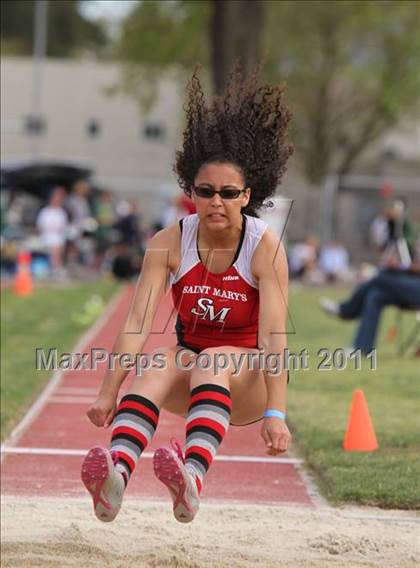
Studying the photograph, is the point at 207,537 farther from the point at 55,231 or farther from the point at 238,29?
the point at 238,29

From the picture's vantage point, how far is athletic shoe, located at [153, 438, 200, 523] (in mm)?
4836

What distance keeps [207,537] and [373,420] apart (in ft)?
12.7

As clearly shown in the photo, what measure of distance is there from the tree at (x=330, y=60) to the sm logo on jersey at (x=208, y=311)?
35.6m

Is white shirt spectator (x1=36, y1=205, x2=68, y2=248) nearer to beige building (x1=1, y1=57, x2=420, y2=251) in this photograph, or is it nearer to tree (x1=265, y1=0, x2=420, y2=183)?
tree (x1=265, y1=0, x2=420, y2=183)

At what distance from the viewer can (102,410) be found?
211 inches

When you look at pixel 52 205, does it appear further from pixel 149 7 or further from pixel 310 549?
pixel 310 549

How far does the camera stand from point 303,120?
4506 cm

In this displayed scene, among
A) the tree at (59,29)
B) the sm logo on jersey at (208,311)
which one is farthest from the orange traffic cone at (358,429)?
the tree at (59,29)

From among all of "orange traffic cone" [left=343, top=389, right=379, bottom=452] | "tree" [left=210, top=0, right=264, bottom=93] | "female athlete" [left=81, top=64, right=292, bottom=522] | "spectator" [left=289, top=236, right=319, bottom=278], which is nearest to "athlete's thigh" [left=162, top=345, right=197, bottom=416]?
"female athlete" [left=81, top=64, right=292, bottom=522]

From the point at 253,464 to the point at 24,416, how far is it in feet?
7.45

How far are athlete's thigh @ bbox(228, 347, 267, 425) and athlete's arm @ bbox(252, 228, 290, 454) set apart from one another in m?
0.11

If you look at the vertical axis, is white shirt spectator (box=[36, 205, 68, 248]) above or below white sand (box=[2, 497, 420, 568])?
below

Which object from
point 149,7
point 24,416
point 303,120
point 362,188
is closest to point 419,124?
point 303,120

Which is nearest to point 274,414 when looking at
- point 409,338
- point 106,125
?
point 409,338
